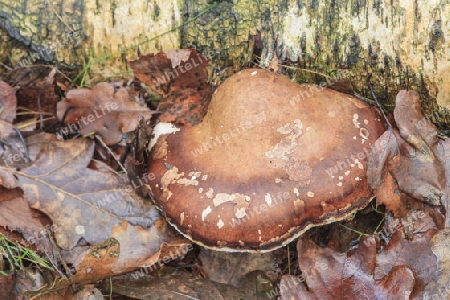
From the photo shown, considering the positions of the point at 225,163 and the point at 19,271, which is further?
the point at 19,271

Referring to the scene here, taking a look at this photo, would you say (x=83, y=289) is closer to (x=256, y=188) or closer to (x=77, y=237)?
(x=77, y=237)

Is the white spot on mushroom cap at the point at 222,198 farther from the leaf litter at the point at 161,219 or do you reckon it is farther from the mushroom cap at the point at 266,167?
the leaf litter at the point at 161,219

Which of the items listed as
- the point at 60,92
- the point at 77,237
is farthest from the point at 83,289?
the point at 60,92

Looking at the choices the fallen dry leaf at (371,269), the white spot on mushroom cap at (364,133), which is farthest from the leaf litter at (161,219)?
the white spot on mushroom cap at (364,133)

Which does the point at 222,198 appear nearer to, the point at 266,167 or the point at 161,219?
the point at 266,167

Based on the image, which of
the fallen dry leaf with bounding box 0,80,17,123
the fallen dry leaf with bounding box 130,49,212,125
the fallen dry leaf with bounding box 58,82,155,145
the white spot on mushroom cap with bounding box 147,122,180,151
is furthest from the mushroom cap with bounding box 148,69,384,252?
the fallen dry leaf with bounding box 0,80,17,123

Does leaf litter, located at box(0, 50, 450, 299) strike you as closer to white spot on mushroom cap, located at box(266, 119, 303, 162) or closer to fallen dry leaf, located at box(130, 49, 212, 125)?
fallen dry leaf, located at box(130, 49, 212, 125)
